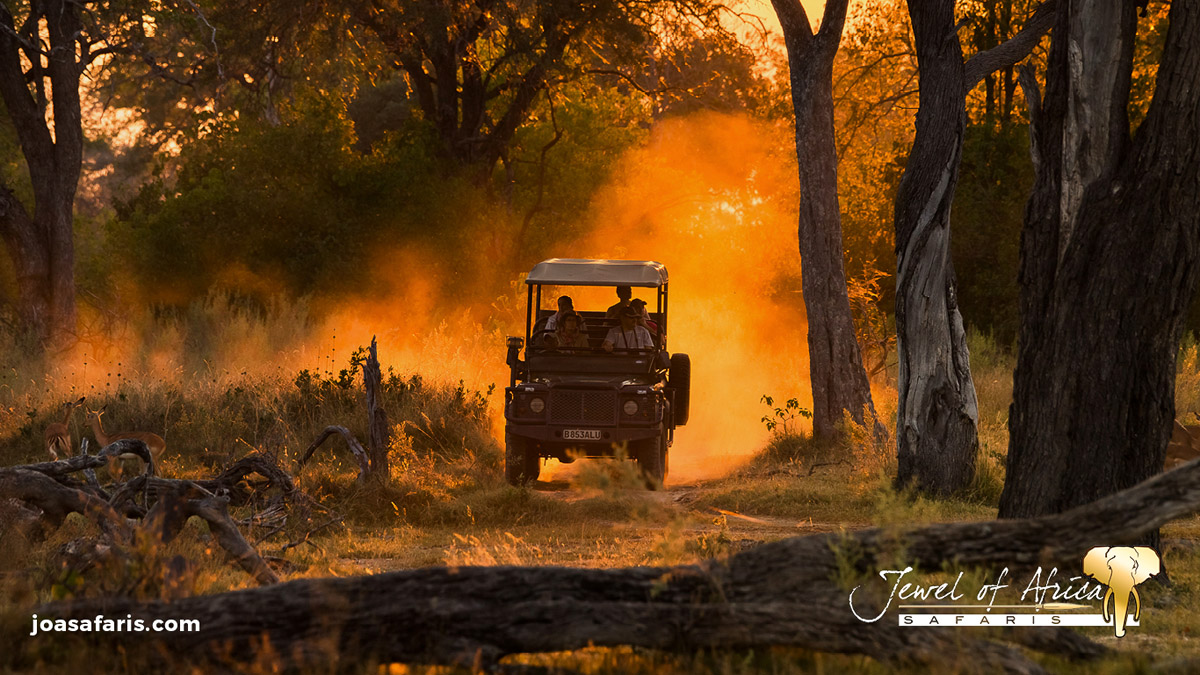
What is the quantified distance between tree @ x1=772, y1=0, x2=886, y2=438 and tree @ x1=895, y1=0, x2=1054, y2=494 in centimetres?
255

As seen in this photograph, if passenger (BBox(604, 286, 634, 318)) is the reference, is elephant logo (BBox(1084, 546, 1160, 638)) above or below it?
below

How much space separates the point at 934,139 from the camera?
9945 millimetres

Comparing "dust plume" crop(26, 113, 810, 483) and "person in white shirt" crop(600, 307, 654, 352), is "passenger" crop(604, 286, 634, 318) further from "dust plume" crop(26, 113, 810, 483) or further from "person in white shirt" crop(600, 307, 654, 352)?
"dust plume" crop(26, 113, 810, 483)

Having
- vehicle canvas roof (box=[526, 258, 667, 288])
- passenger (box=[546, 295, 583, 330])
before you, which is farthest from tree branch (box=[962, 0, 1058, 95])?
passenger (box=[546, 295, 583, 330])

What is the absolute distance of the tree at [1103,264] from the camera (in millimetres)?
6086

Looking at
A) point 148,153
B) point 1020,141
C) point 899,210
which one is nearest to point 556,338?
point 899,210

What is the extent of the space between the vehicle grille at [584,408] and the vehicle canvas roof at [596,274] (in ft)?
4.41

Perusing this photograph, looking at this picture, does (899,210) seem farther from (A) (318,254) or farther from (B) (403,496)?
(A) (318,254)

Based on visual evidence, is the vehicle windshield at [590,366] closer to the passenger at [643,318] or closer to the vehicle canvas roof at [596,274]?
the passenger at [643,318]

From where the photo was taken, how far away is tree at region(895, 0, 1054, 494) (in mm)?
9914

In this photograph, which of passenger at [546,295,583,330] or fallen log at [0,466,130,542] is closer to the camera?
fallen log at [0,466,130,542]

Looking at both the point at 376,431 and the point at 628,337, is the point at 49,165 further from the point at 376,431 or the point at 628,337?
the point at 628,337

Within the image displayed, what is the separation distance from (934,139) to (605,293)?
1386 centimetres

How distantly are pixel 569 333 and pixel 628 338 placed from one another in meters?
0.64
